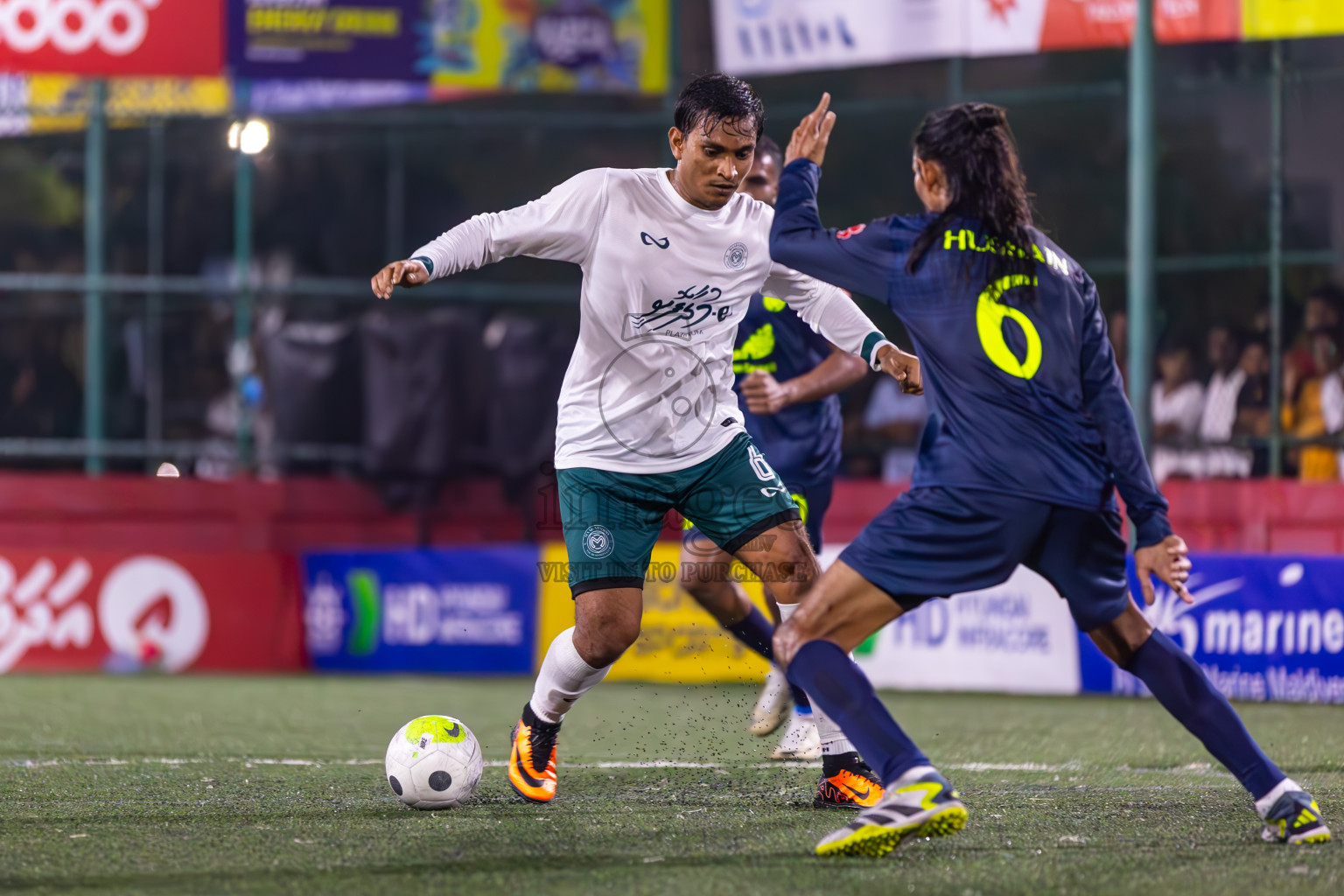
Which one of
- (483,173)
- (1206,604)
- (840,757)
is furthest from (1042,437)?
(483,173)

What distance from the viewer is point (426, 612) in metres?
11.9

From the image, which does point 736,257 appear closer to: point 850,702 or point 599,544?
point 599,544

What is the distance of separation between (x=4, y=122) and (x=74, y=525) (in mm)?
4144

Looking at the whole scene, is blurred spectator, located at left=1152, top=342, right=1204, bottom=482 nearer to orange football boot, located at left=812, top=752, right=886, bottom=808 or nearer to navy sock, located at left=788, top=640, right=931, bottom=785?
orange football boot, located at left=812, top=752, right=886, bottom=808

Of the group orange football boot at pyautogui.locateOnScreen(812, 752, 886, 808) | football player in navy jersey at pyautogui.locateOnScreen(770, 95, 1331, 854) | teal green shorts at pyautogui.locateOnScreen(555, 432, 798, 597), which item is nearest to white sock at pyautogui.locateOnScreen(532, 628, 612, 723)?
teal green shorts at pyautogui.locateOnScreen(555, 432, 798, 597)

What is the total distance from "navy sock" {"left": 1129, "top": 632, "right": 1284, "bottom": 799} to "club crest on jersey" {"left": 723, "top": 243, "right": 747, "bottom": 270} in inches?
69.1

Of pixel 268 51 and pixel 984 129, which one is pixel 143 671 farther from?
pixel 984 129

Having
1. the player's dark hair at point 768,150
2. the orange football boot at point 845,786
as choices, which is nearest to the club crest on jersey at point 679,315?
the orange football boot at point 845,786

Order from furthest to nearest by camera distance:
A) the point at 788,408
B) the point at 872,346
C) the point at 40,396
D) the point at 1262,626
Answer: the point at 40,396 < the point at 1262,626 < the point at 788,408 < the point at 872,346

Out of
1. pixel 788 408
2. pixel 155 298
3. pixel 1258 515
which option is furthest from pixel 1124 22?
pixel 155 298

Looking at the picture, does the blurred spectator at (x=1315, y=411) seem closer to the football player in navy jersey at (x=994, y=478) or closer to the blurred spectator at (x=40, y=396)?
the football player in navy jersey at (x=994, y=478)

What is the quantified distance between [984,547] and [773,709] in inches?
113

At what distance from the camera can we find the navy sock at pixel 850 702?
423 centimetres

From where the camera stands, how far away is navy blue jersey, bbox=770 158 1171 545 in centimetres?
423
